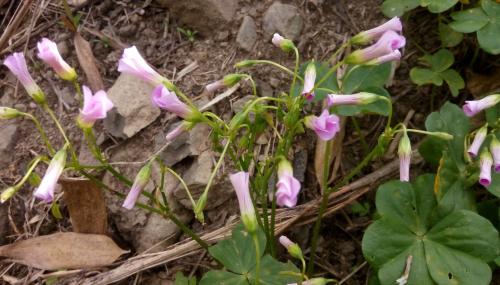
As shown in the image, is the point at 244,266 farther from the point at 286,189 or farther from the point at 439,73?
the point at 439,73

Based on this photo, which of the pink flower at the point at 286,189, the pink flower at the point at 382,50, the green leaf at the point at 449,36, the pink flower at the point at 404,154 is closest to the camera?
the pink flower at the point at 286,189

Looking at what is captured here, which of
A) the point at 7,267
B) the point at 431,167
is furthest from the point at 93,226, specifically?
the point at 431,167

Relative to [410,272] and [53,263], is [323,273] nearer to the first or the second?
[410,272]

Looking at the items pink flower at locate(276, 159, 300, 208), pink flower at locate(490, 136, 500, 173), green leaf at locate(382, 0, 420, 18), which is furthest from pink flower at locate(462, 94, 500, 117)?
pink flower at locate(276, 159, 300, 208)

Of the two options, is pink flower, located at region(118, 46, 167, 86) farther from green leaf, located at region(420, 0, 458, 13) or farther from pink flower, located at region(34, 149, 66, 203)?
green leaf, located at region(420, 0, 458, 13)

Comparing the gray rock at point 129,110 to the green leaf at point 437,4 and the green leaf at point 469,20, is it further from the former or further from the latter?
the green leaf at point 469,20

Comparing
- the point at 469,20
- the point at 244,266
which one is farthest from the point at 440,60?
the point at 244,266

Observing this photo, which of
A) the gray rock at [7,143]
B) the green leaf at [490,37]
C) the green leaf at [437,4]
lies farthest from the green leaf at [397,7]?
the gray rock at [7,143]
